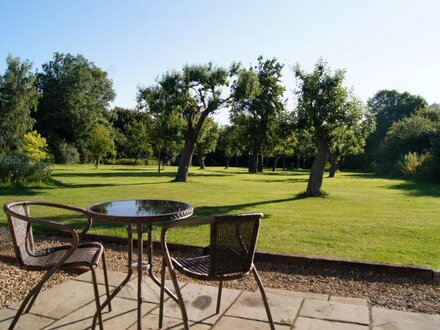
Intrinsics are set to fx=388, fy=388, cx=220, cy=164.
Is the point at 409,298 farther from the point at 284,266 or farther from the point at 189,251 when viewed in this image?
the point at 189,251

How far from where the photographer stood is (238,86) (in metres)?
20.1

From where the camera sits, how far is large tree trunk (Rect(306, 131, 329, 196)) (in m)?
13.0

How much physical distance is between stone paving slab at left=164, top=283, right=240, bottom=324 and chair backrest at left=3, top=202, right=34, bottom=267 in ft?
3.84

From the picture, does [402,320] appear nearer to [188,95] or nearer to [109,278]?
[109,278]

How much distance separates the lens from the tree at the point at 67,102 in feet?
136

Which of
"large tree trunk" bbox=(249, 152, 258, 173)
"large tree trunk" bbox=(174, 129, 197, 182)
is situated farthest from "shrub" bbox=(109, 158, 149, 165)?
"large tree trunk" bbox=(174, 129, 197, 182)

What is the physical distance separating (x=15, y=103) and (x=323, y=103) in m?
30.8

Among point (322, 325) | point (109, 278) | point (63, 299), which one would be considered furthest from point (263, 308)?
point (63, 299)

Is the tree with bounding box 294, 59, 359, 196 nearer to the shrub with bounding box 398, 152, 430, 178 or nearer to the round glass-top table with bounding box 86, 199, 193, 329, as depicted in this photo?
the round glass-top table with bounding box 86, 199, 193, 329

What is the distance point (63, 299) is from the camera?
11.0ft

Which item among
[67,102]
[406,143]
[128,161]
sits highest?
[67,102]

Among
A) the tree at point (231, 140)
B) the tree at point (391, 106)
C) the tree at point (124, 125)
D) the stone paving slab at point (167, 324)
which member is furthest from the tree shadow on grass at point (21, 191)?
the tree at point (391, 106)

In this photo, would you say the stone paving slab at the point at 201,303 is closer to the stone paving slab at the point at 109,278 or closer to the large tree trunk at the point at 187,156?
the stone paving slab at the point at 109,278

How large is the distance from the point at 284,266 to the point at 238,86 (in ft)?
53.5
